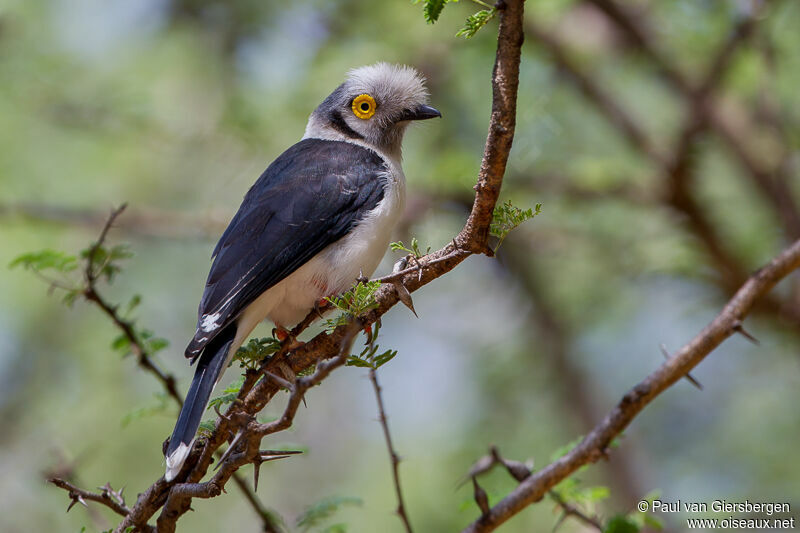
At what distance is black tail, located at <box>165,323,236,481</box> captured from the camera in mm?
2705

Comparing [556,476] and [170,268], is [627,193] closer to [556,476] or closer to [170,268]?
[556,476]

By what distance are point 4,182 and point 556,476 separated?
6588 mm

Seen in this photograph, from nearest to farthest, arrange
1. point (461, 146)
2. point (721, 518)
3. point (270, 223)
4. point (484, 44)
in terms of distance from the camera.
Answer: point (270, 223), point (721, 518), point (484, 44), point (461, 146)

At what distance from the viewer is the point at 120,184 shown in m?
8.94

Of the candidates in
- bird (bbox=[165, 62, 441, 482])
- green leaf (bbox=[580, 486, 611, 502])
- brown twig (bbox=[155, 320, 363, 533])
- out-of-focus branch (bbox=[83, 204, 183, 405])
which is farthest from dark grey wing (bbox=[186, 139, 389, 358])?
green leaf (bbox=[580, 486, 611, 502])

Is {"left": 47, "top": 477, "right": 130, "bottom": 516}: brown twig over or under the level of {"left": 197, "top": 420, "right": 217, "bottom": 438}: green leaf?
under

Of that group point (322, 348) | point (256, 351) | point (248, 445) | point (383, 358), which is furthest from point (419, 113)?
point (248, 445)

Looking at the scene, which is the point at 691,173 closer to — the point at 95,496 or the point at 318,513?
the point at 318,513

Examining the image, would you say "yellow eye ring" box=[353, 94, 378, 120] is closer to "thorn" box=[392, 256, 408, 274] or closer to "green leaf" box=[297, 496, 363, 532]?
"thorn" box=[392, 256, 408, 274]

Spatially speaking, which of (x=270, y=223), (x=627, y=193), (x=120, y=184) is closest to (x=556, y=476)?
(x=270, y=223)

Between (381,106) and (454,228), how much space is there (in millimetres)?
2208

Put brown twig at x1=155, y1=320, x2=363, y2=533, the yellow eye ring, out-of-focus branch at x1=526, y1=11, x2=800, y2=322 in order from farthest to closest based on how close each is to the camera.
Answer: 1. out-of-focus branch at x1=526, y1=11, x2=800, y2=322
2. the yellow eye ring
3. brown twig at x1=155, y1=320, x2=363, y2=533

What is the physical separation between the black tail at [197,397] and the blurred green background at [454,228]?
9.28 ft

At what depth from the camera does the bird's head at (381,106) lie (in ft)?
16.1
